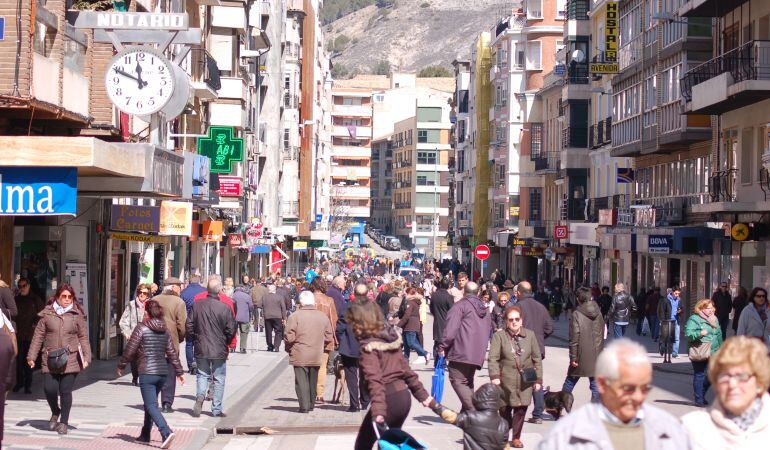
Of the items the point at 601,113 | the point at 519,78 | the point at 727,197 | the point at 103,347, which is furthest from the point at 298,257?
the point at 103,347

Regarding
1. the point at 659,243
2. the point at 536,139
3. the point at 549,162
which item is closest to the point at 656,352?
the point at 659,243

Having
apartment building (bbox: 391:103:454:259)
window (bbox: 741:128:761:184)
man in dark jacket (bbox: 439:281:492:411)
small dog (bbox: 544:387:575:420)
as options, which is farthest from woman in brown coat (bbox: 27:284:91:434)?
apartment building (bbox: 391:103:454:259)

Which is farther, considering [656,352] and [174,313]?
[656,352]

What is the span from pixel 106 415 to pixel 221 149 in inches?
1089

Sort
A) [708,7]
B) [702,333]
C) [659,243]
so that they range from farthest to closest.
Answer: [659,243] → [708,7] → [702,333]

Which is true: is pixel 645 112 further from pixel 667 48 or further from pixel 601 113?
pixel 601 113

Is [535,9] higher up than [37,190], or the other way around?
[535,9]

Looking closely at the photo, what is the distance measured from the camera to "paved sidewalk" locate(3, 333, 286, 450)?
15.4 m

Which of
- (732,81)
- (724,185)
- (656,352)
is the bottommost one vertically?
(656,352)

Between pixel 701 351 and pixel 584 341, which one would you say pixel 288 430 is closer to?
pixel 584 341

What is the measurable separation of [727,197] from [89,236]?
18.8 metres

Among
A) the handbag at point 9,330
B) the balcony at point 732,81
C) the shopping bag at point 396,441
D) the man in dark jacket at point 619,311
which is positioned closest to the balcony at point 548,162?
the balcony at point 732,81

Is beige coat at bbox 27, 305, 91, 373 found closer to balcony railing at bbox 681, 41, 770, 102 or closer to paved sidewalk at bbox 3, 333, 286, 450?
paved sidewalk at bbox 3, 333, 286, 450

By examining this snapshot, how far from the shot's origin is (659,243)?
44.8 m
